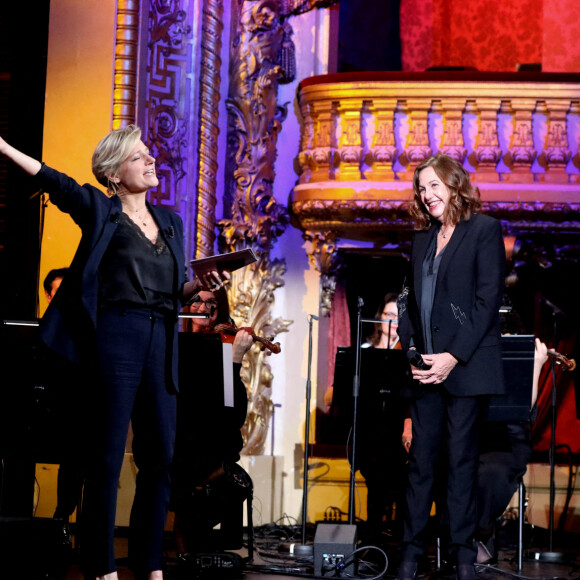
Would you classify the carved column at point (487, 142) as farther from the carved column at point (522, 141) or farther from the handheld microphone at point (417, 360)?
the handheld microphone at point (417, 360)

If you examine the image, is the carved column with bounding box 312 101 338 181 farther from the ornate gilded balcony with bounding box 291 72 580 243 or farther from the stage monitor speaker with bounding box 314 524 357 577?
the stage monitor speaker with bounding box 314 524 357 577

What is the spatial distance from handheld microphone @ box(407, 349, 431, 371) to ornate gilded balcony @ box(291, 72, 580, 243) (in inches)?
159

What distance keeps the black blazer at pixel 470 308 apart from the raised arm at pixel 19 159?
1.54m

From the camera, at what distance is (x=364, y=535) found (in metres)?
6.27

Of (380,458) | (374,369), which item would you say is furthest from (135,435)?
(380,458)

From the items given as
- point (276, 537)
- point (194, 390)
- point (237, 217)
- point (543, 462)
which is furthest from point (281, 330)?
point (194, 390)

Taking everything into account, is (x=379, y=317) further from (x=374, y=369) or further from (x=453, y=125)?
(x=453, y=125)

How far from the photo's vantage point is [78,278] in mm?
3312

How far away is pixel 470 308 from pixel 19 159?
175 centimetres

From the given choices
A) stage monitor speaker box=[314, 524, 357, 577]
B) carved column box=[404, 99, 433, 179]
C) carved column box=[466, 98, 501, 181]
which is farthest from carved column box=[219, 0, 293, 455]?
stage monitor speaker box=[314, 524, 357, 577]

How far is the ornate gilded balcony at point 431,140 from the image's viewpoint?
7.65 meters

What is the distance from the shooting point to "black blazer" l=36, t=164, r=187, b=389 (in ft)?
10.8

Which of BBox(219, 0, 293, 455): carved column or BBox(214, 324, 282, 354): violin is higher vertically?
BBox(219, 0, 293, 455): carved column

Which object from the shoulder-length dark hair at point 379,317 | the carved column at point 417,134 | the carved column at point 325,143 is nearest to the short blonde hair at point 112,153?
the shoulder-length dark hair at point 379,317
